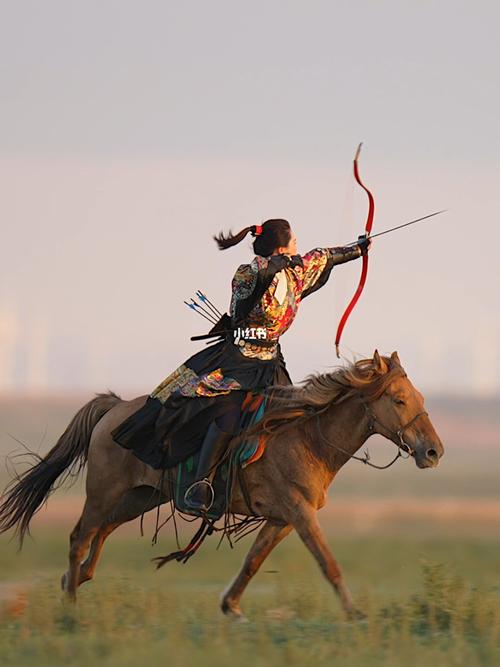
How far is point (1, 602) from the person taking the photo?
1102 centimetres

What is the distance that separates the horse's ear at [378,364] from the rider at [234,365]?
0.75m

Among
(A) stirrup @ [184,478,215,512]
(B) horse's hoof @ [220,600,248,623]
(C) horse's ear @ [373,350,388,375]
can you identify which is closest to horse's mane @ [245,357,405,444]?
(C) horse's ear @ [373,350,388,375]

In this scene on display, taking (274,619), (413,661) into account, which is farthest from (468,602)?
(413,661)

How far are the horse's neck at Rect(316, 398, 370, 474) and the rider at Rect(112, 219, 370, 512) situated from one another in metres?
0.54

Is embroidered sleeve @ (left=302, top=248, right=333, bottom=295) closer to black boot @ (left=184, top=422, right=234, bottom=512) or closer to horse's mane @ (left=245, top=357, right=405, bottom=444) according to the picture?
horse's mane @ (left=245, top=357, right=405, bottom=444)

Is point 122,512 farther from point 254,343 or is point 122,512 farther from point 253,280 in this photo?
point 253,280

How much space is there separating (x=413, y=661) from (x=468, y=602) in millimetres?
2106

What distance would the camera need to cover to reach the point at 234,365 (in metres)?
9.82

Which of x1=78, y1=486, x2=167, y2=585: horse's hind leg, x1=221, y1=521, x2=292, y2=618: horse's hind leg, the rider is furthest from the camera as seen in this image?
x1=78, y1=486, x2=167, y2=585: horse's hind leg

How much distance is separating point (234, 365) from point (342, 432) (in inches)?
34.3

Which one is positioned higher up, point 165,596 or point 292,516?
point 292,516

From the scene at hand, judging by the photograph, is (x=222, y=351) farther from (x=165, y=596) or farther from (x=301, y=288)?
(x=165, y=596)

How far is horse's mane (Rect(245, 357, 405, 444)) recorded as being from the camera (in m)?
9.39

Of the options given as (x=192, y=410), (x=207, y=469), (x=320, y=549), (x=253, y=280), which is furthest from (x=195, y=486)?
(x=253, y=280)
